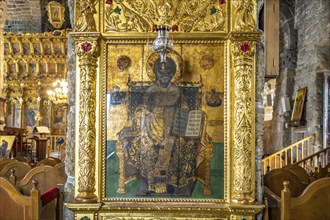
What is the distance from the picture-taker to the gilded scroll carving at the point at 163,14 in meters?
3.76

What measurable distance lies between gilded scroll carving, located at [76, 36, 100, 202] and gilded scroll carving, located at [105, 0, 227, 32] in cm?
28

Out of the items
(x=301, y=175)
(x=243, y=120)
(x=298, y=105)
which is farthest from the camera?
(x=298, y=105)

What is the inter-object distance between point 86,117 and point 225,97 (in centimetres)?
128

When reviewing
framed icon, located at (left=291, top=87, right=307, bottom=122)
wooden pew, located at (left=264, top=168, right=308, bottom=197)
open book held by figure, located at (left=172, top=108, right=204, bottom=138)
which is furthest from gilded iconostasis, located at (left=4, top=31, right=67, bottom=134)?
open book held by figure, located at (left=172, top=108, right=204, bottom=138)

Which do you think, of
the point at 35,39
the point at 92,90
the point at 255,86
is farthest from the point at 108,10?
the point at 35,39

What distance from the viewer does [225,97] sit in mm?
3738

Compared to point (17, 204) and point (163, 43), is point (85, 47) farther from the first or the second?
point (17, 204)

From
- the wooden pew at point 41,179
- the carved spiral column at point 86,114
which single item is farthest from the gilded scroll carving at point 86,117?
the wooden pew at point 41,179

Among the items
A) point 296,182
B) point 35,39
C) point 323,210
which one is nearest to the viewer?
point 323,210

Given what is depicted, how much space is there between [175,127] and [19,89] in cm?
1235

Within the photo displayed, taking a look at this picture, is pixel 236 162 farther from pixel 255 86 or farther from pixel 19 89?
pixel 19 89

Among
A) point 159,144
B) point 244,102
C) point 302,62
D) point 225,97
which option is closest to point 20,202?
point 159,144

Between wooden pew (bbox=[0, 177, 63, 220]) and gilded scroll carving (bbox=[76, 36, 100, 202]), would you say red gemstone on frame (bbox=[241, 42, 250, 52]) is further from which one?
wooden pew (bbox=[0, 177, 63, 220])

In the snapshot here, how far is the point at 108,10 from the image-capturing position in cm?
378
